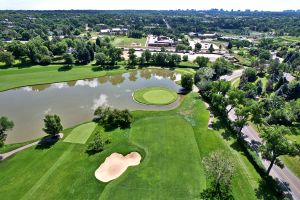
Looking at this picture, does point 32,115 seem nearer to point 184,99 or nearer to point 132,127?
point 132,127

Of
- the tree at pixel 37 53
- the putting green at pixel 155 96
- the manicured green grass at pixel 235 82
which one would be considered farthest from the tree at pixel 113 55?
the manicured green grass at pixel 235 82

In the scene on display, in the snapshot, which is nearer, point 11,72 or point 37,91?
point 37,91

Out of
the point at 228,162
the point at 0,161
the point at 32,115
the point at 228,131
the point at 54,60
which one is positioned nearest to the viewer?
the point at 228,162

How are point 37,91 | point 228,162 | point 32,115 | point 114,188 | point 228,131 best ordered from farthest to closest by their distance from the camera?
point 37,91
point 32,115
point 228,131
point 114,188
point 228,162

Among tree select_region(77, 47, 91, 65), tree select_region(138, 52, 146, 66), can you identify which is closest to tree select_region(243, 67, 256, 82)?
tree select_region(138, 52, 146, 66)

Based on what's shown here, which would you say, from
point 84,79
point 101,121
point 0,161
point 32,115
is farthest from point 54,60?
point 0,161

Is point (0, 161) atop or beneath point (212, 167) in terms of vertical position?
beneath
